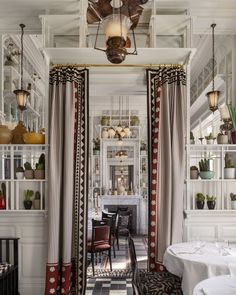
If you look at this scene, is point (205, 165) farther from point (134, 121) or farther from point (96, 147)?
point (96, 147)

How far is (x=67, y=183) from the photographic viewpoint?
3891 mm

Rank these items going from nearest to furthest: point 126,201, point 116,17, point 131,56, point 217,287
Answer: point 217,287 < point 116,17 < point 131,56 < point 126,201

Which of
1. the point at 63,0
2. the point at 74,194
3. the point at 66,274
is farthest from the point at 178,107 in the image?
the point at 66,274

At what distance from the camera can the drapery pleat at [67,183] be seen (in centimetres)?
387

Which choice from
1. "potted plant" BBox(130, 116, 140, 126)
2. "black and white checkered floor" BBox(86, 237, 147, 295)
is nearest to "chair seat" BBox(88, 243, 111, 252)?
"black and white checkered floor" BBox(86, 237, 147, 295)

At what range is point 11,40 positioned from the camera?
19.5 ft

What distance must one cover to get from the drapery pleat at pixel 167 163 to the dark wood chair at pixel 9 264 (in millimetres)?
1582

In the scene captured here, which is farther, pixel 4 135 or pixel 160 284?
pixel 4 135

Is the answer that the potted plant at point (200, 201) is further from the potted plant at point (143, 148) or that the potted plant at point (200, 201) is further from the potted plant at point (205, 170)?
the potted plant at point (143, 148)

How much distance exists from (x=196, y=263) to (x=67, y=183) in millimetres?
1662

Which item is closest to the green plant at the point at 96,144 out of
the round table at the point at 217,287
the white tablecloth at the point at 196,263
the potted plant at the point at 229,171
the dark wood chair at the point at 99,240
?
the dark wood chair at the point at 99,240

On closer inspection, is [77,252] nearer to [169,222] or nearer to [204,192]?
[169,222]

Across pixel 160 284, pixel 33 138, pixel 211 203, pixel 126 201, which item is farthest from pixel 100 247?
pixel 126 201

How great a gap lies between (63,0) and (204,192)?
9.46 ft
